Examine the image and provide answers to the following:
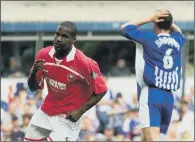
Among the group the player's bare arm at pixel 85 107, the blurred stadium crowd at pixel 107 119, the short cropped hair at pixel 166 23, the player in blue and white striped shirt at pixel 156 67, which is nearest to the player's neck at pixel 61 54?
the player's bare arm at pixel 85 107

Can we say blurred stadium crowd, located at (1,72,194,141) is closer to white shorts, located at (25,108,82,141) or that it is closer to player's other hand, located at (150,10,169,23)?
player's other hand, located at (150,10,169,23)

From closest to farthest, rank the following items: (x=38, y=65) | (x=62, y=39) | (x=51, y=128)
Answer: (x=62, y=39), (x=38, y=65), (x=51, y=128)

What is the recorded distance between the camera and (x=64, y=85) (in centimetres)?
829

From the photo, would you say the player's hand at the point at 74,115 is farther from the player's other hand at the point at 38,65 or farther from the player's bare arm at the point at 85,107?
the player's other hand at the point at 38,65

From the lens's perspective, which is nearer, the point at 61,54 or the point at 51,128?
the point at 61,54

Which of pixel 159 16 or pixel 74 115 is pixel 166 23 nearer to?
pixel 159 16

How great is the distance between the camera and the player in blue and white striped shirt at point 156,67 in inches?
360

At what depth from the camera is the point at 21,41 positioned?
1711cm

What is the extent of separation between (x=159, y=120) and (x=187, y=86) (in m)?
7.27

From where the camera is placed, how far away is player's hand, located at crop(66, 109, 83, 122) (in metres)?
8.25

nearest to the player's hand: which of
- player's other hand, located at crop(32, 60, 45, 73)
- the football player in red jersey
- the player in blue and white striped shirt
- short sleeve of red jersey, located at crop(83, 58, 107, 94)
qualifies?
the football player in red jersey

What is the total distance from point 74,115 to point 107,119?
22.1 feet

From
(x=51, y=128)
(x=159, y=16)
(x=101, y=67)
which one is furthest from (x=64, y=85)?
(x=101, y=67)

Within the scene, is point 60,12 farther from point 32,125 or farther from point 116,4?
point 32,125
